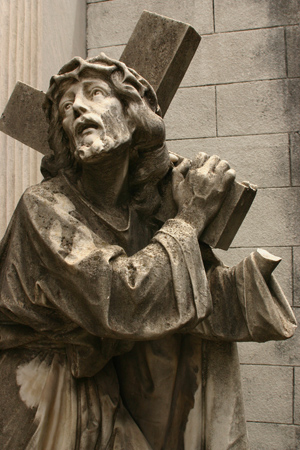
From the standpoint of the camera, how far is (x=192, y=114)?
3154 millimetres

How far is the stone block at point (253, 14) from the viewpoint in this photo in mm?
3086

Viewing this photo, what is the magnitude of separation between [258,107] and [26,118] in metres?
1.43

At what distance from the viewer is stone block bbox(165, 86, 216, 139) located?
312 cm

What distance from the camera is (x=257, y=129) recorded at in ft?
10.0

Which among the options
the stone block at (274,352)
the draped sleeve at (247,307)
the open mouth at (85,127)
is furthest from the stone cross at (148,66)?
the stone block at (274,352)

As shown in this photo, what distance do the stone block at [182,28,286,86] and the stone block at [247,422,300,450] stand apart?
5.95 feet

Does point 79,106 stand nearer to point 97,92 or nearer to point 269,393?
point 97,92

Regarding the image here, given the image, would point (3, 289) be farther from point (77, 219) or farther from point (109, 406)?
point (109, 406)

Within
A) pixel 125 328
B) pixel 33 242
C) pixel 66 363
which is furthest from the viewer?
pixel 66 363

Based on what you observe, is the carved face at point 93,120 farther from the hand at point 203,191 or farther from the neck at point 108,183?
the hand at point 203,191

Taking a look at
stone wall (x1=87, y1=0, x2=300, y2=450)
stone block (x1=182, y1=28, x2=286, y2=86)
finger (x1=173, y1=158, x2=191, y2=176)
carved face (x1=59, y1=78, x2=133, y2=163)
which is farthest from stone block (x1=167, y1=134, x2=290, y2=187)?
carved face (x1=59, y1=78, x2=133, y2=163)

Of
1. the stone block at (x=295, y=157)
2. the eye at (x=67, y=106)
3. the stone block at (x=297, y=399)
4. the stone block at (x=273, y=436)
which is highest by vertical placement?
the eye at (x=67, y=106)

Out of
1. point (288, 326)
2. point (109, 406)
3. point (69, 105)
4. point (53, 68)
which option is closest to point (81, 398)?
point (109, 406)

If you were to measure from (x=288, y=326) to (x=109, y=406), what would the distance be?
1.96ft
